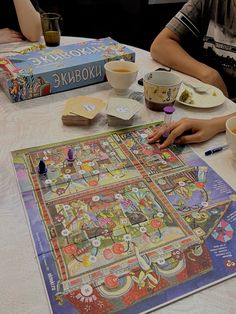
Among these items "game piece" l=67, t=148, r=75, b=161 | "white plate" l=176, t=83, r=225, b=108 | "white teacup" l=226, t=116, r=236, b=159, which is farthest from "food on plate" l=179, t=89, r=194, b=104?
"game piece" l=67, t=148, r=75, b=161

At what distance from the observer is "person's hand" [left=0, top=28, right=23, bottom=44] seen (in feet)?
4.71

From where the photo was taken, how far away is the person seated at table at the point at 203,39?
132 centimetres

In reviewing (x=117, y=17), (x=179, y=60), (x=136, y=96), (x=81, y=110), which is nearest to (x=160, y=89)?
(x=136, y=96)

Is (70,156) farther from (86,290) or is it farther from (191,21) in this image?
(191,21)

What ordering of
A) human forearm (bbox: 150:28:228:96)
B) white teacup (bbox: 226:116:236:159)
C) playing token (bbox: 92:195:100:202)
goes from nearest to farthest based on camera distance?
playing token (bbox: 92:195:100:202) < white teacup (bbox: 226:116:236:159) < human forearm (bbox: 150:28:228:96)

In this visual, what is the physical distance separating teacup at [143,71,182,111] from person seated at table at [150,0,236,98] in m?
0.23

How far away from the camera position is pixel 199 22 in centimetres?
144

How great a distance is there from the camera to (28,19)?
59.1 inches

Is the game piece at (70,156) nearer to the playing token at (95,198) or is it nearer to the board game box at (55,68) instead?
the playing token at (95,198)

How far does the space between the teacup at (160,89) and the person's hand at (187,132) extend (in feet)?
0.38

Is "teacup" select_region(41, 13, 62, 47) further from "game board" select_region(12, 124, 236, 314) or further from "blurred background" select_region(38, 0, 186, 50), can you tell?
"blurred background" select_region(38, 0, 186, 50)

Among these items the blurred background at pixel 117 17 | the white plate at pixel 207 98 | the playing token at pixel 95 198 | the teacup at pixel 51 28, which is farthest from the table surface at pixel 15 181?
the blurred background at pixel 117 17

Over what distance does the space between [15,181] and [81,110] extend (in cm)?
30

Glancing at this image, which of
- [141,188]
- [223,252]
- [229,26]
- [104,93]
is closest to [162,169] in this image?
[141,188]
